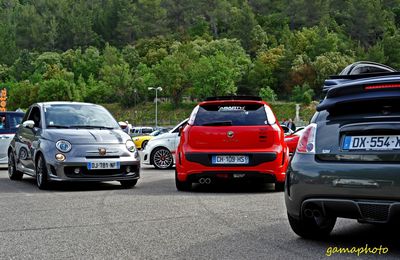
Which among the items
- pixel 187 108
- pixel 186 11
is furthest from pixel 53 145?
pixel 186 11

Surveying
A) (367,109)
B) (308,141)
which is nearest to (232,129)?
(308,141)

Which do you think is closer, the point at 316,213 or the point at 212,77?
the point at 316,213

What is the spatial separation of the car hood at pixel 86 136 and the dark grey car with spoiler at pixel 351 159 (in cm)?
569

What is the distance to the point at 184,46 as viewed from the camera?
132 m

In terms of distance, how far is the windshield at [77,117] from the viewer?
11.8 meters

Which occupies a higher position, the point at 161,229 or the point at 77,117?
the point at 77,117

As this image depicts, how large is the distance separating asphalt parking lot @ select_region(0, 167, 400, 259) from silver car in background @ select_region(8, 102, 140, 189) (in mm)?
667

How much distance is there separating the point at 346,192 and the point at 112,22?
583 ft

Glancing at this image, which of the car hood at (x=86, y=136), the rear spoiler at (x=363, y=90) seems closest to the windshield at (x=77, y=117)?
the car hood at (x=86, y=136)

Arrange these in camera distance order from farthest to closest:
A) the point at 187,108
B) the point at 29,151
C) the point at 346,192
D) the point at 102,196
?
the point at 187,108 < the point at 29,151 < the point at 102,196 < the point at 346,192

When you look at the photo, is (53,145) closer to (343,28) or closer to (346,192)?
(346,192)

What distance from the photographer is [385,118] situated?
17.6 ft

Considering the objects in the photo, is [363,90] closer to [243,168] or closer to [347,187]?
[347,187]

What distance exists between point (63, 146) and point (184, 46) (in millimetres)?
122339
